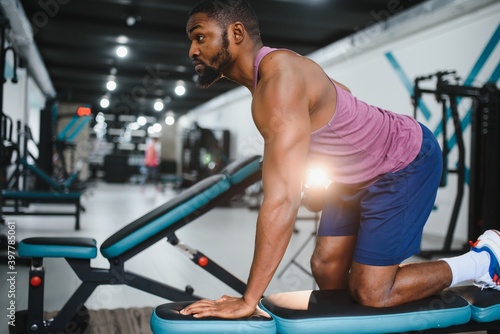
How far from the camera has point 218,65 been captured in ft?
4.41

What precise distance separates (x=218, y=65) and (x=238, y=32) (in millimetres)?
118

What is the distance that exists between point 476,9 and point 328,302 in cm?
455

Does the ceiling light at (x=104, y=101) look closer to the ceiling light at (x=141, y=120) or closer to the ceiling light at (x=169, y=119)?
the ceiling light at (x=169, y=119)

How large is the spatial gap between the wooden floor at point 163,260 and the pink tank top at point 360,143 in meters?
1.50

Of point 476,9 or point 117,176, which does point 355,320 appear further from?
point 117,176

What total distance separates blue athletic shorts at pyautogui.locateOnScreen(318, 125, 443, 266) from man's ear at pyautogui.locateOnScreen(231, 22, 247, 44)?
654 mm

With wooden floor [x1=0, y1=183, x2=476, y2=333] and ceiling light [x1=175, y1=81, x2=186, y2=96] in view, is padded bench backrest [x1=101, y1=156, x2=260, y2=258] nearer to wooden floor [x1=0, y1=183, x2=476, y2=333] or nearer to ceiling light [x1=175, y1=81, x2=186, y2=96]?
wooden floor [x1=0, y1=183, x2=476, y2=333]

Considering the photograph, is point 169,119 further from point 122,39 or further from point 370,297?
point 370,297

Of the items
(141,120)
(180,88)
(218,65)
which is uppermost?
(180,88)

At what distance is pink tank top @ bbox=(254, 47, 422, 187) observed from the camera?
1.36 m

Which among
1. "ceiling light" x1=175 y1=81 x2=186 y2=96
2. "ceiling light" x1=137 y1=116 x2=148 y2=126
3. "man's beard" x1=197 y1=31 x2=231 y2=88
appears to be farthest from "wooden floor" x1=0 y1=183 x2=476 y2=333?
"ceiling light" x1=137 y1=116 x2=148 y2=126

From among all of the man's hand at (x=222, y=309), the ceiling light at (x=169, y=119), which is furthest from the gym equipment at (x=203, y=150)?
the man's hand at (x=222, y=309)

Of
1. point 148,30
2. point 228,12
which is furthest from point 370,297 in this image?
point 148,30

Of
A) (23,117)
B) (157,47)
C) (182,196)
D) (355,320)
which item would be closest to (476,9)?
(182,196)
